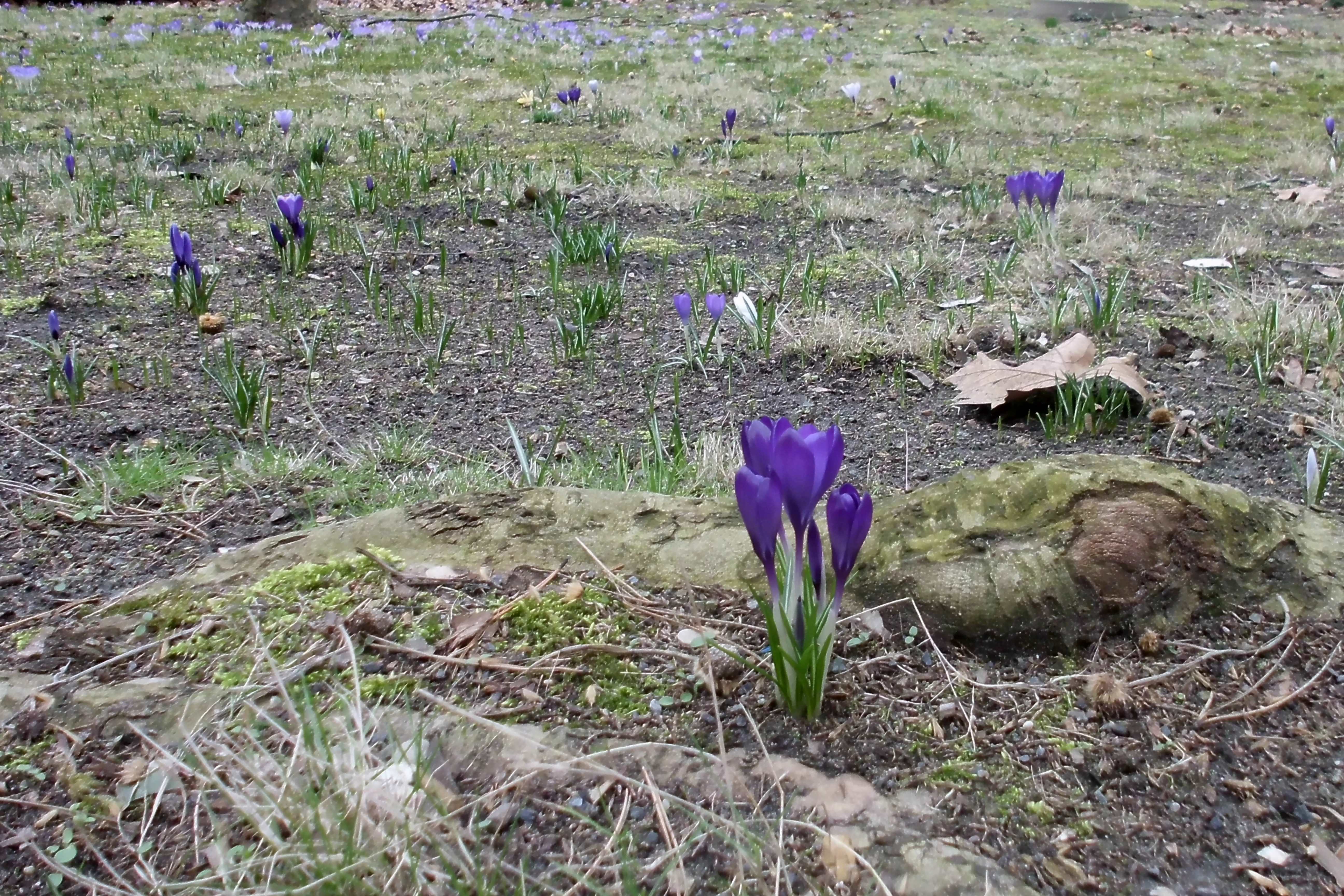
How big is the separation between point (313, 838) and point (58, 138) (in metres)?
7.31

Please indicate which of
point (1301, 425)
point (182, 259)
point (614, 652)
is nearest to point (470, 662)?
point (614, 652)

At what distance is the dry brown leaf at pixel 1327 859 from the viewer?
1150 millimetres

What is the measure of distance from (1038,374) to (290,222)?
3.06 meters

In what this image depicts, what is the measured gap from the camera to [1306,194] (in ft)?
18.4

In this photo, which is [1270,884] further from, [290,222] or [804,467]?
[290,222]

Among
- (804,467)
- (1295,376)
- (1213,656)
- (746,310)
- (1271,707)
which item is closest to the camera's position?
(804,467)

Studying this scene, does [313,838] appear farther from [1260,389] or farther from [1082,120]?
[1082,120]

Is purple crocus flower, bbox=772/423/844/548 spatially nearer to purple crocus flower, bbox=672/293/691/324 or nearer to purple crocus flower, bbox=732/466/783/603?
purple crocus flower, bbox=732/466/783/603

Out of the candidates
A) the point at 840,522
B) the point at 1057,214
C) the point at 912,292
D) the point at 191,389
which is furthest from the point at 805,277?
the point at 840,522

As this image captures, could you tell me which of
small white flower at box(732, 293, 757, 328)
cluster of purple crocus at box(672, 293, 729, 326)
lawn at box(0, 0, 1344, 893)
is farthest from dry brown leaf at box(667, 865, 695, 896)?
small white flower at box(732, 293, 757, 328)

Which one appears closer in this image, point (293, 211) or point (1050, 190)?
point (293, 211)

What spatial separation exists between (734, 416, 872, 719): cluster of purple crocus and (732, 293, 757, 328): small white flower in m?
2.22

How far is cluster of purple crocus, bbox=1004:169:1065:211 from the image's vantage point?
4285mm

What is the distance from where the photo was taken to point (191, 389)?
321cm
